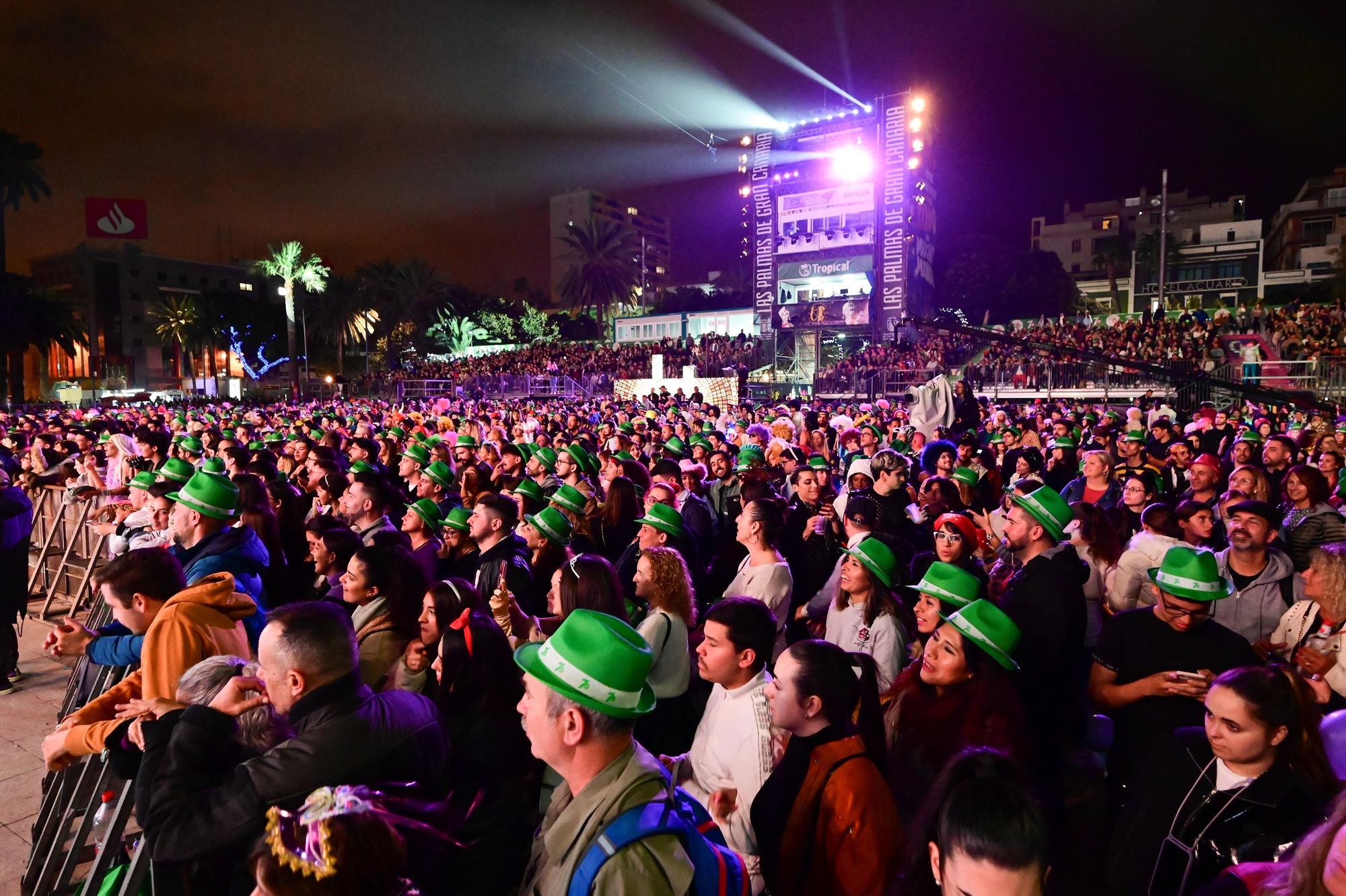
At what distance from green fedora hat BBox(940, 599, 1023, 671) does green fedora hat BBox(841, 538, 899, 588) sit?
87 cm

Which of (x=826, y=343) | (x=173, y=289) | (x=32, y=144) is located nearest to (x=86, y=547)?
(x=826, y=343)

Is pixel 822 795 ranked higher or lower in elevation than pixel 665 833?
lower

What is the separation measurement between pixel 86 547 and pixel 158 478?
2783 millimetres

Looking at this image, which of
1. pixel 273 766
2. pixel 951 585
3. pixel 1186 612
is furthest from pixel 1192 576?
pixel 273 766

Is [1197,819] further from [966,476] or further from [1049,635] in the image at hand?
[966,476]

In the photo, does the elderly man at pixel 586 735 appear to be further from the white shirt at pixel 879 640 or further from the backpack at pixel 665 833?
the white shirt at pixel 879 640

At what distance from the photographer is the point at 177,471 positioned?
6.27 metres

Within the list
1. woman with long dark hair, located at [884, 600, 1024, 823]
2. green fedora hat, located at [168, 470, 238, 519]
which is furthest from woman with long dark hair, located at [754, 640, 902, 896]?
green fedora hat, located at [168, 470, 238, 519]

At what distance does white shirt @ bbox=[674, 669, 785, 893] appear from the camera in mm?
2617

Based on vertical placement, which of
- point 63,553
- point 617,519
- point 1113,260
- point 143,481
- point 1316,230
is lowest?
point 63,553

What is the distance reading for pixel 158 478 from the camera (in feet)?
20.7

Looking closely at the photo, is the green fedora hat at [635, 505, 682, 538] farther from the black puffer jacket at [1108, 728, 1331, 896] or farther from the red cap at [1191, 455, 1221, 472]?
the red cap at [1191, 455, 1221, 472]

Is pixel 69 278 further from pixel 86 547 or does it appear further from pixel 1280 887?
pixel 1280 887

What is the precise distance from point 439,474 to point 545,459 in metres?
1.61
